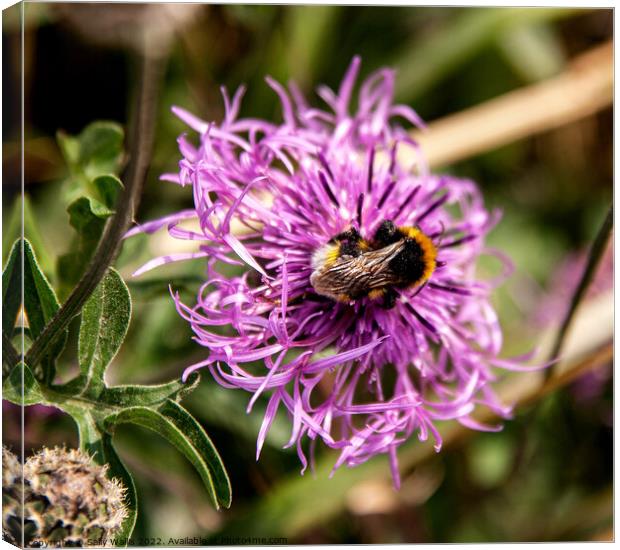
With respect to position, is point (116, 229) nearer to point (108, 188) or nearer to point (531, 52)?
point (108, 188)

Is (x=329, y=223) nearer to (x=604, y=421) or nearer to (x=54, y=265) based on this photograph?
(x=54, y=265)

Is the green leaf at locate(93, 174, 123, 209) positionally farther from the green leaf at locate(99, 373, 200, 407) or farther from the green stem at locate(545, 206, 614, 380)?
the green stem at locate(545, 206, 614, 380)

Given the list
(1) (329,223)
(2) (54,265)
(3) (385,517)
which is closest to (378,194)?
(1) (329,223)

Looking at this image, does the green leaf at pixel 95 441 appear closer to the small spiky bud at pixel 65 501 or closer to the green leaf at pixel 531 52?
the small spiky bud at pixel 65 501

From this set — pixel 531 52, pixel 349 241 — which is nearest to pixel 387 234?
pixel 349 241

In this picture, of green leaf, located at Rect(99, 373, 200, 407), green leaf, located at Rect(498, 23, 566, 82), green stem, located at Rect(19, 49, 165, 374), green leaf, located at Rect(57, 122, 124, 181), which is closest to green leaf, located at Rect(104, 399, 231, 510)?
green leaf, located at Rect(99, 373, 200, 407)

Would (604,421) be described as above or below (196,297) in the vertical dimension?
below
